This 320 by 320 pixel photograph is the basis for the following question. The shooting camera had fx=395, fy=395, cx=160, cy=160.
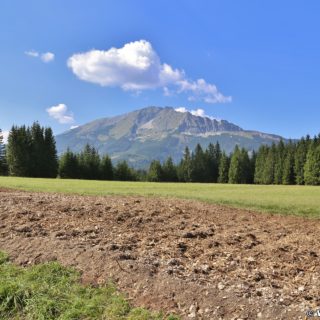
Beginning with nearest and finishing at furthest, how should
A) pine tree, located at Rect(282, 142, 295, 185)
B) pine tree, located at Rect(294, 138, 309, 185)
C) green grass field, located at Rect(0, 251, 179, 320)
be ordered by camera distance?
green grass field, located at Rect(0, 251, 179, 320) < pine tree, located at Rect(294, 138, 309, 185) < pine tree, located at Rect(282, 142, 295, 185)

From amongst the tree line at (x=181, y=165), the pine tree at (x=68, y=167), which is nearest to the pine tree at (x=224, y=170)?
the tree line at (x=181, y=165)

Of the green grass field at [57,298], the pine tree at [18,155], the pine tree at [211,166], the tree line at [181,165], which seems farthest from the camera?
the pine tree at [211,166]

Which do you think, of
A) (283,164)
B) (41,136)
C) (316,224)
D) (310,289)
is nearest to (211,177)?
(283,164)

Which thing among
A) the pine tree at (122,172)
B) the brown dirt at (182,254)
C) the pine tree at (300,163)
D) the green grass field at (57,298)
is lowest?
the green grass field at (57,298)

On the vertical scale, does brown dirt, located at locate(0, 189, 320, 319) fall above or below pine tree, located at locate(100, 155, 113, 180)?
below

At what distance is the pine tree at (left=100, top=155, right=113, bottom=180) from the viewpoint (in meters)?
102

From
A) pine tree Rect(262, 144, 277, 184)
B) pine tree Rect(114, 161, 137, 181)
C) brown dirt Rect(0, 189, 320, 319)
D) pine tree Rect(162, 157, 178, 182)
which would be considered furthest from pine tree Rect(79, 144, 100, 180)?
brown dirt Rect(0, 189, 320, 319)

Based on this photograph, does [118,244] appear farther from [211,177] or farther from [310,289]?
[211,177]

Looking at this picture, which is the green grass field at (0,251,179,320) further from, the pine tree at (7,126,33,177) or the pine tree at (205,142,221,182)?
the pine tree at (205,142,221,182)

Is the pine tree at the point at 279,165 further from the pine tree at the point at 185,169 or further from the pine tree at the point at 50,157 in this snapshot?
the pine tree at the point at 50,157

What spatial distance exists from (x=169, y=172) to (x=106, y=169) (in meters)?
25.3

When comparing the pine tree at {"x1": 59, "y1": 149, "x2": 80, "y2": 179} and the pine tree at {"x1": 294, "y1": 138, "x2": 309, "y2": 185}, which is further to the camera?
the pine tree at {"x1": 294, "y1": 138, "x2": 309, "y2": 185}

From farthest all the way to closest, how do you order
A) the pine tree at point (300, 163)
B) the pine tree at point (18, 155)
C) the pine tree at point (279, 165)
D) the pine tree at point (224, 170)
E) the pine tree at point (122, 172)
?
the pine tree at point (224, 170), the pine tree at point (279, 165), the pine tree at point (122, 172), the pine tree at point (300, 163), the pine tree at point (18, 155)

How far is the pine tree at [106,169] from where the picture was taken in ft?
335
